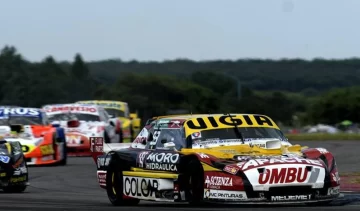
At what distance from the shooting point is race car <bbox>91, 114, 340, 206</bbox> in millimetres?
12039

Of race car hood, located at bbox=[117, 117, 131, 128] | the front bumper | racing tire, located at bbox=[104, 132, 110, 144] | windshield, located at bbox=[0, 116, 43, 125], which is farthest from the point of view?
race car hood, located at bbox=[117, 117, 131, 128]

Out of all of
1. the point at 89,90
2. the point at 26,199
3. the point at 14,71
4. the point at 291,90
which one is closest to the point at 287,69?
the point at 291,90

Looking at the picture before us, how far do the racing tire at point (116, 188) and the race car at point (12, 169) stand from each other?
281cm

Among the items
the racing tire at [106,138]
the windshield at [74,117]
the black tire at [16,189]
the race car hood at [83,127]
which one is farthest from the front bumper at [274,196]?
the windshield at [74,117]

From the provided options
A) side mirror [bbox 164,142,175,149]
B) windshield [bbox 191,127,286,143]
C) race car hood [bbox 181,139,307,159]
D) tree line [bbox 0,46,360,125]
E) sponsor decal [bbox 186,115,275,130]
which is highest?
sponsor decal [bbox 186,115,275,130]

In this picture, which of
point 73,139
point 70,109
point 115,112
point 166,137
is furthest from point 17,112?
point 115,112

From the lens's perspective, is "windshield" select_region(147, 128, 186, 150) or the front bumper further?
"windshield" select_region(147, 128, 186, 150)

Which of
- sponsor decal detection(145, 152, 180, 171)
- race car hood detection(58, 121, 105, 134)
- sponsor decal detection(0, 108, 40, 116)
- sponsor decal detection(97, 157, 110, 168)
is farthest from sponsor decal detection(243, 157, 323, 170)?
race car hood detection(58, 121, 105, 134)

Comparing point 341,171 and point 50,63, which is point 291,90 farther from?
point 341,171

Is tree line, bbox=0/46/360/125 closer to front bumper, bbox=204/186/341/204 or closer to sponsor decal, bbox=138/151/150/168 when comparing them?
sponsor decal, bbox=138/151/150/168

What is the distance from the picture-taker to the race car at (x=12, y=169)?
16.8 metres

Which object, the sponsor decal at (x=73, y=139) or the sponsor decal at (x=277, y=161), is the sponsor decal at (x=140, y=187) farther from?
the sponsor decal at (x=73, y=139)

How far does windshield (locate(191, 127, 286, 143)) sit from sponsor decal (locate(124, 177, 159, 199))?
0.78m

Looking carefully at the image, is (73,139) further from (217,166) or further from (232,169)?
(232,169)
